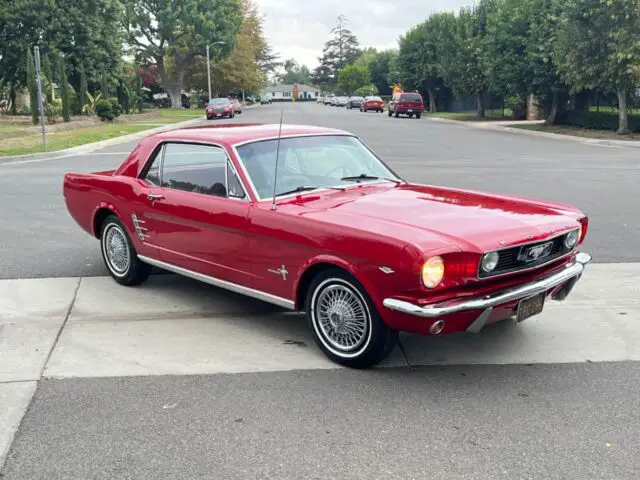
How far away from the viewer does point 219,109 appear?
1918 inches

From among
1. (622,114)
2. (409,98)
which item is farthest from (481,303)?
(409,98)

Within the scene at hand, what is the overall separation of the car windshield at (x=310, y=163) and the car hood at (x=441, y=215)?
8.9 inches

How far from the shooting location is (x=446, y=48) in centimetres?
5075

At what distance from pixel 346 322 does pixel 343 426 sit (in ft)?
2.91

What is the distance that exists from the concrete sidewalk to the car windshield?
1143 mm

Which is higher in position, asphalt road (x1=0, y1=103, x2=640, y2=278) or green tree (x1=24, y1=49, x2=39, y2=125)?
green tree (x1=24, y1=49, x2=39, y2=125)

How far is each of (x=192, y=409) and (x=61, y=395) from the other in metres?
0.86

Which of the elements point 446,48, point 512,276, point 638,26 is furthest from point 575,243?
point 446,48

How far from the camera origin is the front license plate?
4336 millimetres

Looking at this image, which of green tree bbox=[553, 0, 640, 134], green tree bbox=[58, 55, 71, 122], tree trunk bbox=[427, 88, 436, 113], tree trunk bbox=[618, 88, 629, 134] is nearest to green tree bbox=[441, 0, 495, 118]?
tree trunk bbox=[427, 88, 436, 113]

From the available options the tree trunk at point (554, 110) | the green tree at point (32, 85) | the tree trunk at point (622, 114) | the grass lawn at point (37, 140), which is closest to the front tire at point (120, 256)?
the grass lawn at point (37, 140)

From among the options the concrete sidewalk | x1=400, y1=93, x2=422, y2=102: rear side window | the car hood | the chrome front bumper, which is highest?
x1=400, y1=93, x2=422, y2=102: rear side window

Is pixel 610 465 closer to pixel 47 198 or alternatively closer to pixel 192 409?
pixel 192 409

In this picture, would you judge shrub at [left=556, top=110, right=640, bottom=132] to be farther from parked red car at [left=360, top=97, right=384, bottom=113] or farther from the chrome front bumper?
parked red car at [left=360, top=97, right=384, bottom=113]
